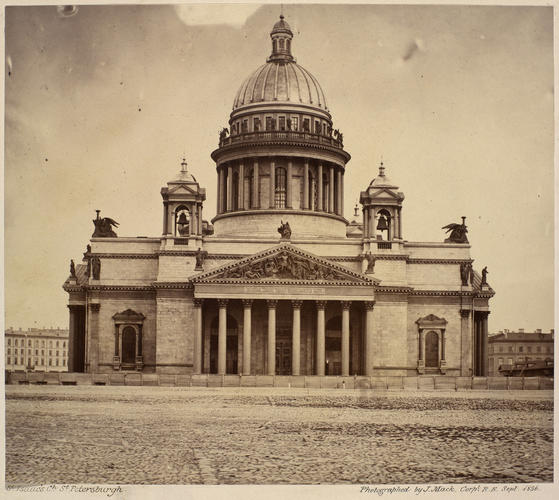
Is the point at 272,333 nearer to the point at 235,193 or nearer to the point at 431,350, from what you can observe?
the point at 431,350

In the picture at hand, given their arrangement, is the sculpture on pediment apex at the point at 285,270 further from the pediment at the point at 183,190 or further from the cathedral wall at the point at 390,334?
the pediment at the point at 183,190

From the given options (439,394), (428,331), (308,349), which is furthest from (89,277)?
(439,394)

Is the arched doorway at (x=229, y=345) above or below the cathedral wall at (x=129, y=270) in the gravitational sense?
below

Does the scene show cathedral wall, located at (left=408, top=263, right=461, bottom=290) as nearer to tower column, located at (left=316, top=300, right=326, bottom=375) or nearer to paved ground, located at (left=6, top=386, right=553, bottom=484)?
tower column, located at (left=316, top=300, right=326, bottom=375)

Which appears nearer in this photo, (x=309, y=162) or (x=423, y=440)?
(x=423, y=440)

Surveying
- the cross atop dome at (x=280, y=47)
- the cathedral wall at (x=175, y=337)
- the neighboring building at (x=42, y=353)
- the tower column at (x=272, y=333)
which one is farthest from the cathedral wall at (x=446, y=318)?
the neighboring building at (x=42, y=353)

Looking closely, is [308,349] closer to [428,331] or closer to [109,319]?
[428,331]

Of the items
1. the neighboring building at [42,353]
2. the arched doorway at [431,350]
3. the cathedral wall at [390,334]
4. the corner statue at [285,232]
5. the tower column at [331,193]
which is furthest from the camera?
the tower column at [331,193]
